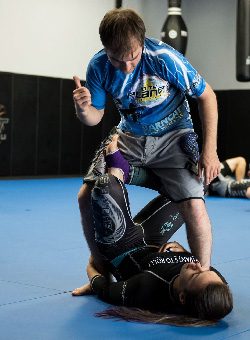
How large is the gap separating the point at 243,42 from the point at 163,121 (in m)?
5.54

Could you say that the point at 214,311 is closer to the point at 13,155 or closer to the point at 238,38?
the point at 238,38

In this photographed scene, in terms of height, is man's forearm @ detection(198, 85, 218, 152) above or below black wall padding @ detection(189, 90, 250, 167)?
above

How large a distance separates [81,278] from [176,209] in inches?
23.0

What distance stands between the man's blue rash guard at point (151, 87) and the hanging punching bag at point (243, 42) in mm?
5316

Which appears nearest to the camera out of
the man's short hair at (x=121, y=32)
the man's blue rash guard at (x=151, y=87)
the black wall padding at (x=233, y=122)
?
the man's short hair at (x=121, y=32)

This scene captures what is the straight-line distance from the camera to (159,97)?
3092mm

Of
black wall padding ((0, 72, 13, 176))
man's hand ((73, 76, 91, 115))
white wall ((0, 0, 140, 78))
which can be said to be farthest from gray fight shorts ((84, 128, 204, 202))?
white wall ((0, 0, 140, 78))

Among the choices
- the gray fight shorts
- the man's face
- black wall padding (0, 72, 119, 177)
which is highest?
the man's face

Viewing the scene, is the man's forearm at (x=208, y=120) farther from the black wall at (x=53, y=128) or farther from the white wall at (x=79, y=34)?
the white wall at (x=79, y=34)

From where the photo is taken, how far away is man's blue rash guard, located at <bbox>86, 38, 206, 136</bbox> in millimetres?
3020

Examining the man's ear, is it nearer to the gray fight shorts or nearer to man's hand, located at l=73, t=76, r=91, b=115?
the gray fight shorts

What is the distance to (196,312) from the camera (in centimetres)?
268

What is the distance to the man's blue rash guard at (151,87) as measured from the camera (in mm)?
3020

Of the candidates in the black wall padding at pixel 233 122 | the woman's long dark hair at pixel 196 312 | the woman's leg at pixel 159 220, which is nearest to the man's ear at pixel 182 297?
the woman's long dark hair at pixel 196 312
